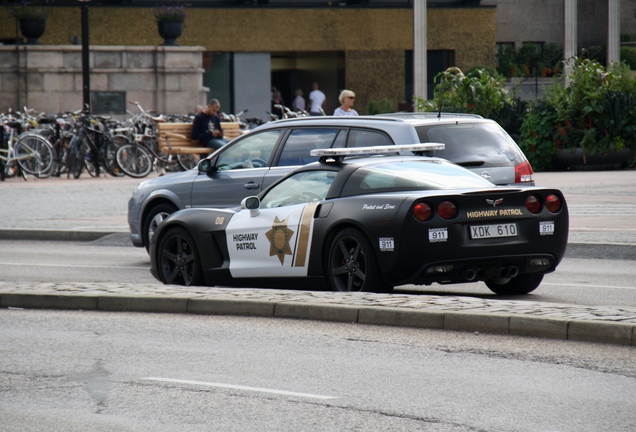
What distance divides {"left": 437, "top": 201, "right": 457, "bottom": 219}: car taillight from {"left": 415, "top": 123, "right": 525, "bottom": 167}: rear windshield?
2954 mm

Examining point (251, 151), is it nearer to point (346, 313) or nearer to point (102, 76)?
point (346, 313)

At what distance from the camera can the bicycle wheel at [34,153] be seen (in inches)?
1042

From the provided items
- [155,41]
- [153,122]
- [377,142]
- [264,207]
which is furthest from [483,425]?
[155,41]

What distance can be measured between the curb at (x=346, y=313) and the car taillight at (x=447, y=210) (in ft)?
3.52

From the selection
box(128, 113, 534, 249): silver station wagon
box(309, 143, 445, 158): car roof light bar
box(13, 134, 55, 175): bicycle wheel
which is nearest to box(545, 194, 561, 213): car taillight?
box(309, 143, 445, 158): car roof light bar

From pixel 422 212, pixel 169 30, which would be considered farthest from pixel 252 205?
pixel 169 30

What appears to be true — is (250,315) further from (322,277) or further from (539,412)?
(539,412)

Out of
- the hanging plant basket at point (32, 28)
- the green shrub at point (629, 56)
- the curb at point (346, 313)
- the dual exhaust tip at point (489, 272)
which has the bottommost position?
the curb at point (346, 313)

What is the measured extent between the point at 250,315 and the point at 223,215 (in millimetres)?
1800

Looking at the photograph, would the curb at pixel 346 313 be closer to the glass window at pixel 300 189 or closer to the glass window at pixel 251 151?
the glass window at pixel 300 189

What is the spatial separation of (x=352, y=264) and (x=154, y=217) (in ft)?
15.5

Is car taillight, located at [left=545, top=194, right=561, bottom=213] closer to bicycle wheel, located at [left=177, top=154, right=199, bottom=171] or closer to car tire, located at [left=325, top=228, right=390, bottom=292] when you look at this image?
car tire, located at [left=325, top=228, right=390, bottom=292]

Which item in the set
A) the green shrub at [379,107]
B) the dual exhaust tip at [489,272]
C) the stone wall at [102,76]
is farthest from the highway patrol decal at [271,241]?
the green shrub at [379,107]

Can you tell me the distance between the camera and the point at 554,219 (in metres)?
10.3
